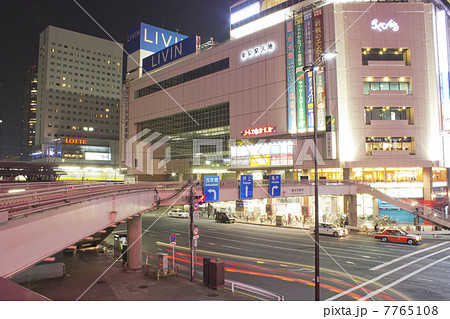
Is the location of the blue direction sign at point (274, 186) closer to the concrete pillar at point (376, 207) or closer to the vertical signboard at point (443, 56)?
the concrete pillar at point (376, 207)

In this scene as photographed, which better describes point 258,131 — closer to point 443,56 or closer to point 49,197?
point 443,56

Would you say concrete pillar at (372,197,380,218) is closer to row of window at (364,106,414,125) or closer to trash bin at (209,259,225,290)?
row of window at (364,106,414,125)

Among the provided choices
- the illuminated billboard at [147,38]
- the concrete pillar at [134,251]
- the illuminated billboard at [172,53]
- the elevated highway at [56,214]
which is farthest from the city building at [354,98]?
the illuminated billboard at [147,38]

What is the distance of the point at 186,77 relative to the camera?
68812 mm

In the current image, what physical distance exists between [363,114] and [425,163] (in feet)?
36.1

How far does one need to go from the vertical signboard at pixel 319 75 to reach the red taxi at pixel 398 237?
58.7 ft

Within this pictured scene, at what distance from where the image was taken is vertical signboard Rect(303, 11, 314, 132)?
155ft

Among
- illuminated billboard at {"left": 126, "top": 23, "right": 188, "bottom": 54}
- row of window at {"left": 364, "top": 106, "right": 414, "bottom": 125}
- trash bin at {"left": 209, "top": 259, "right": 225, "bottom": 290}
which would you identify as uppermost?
illuminated billboard at {"left": 126, "top": 23, "right": 188, "bottom": 54}

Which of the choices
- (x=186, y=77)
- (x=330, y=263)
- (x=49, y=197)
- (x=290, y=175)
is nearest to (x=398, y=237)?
(x=330, y=263)

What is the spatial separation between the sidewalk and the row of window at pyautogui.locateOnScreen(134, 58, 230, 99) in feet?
154

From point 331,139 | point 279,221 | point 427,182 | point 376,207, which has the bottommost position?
point 279,221

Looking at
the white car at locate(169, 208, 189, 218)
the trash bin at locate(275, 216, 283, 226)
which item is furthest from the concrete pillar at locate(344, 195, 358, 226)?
the white car at locate(169, 208, 189, 218)

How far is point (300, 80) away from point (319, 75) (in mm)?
2822

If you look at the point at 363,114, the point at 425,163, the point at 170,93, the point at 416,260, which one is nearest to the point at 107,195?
the point at 416,260
